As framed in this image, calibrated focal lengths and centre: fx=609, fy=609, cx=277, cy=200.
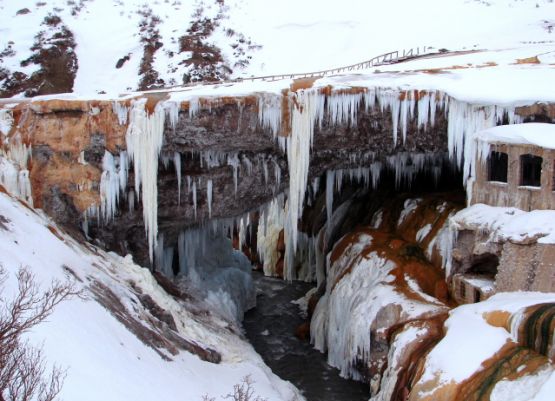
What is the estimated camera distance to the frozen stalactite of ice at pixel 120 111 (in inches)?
786

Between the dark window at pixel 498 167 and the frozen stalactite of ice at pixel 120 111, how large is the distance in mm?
11893

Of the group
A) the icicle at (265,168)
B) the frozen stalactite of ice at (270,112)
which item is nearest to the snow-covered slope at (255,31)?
the icicle at (265,168)

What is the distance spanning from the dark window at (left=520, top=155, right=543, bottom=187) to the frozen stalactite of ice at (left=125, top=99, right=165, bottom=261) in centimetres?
1138

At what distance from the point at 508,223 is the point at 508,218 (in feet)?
0.89

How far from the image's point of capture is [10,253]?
14.0 metres

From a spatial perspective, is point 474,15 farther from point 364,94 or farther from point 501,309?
point 501,309

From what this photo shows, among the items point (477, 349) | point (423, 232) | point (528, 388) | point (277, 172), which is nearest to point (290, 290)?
point (277, 172)

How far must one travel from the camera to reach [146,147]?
2020 centimetres

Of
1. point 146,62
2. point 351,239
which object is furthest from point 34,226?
point 146,62

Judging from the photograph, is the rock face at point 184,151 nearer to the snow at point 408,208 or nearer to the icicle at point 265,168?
the icicle at point 265,168

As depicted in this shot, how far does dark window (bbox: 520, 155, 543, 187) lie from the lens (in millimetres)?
18172

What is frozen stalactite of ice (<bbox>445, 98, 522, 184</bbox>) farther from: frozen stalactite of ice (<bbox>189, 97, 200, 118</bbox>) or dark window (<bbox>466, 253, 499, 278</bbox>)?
frozen stalactite of ice (<bbox>189, 97, 200, 118</bbox>)

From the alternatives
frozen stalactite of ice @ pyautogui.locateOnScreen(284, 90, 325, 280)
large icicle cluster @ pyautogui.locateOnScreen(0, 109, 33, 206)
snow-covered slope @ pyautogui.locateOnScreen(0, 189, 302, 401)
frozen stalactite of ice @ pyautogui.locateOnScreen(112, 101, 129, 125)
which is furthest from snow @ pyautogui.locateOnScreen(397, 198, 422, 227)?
large icicle cluster @ pyautogui.locateOnScreen(0, 109, 33, 206)

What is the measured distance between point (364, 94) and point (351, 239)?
669 centimetres
